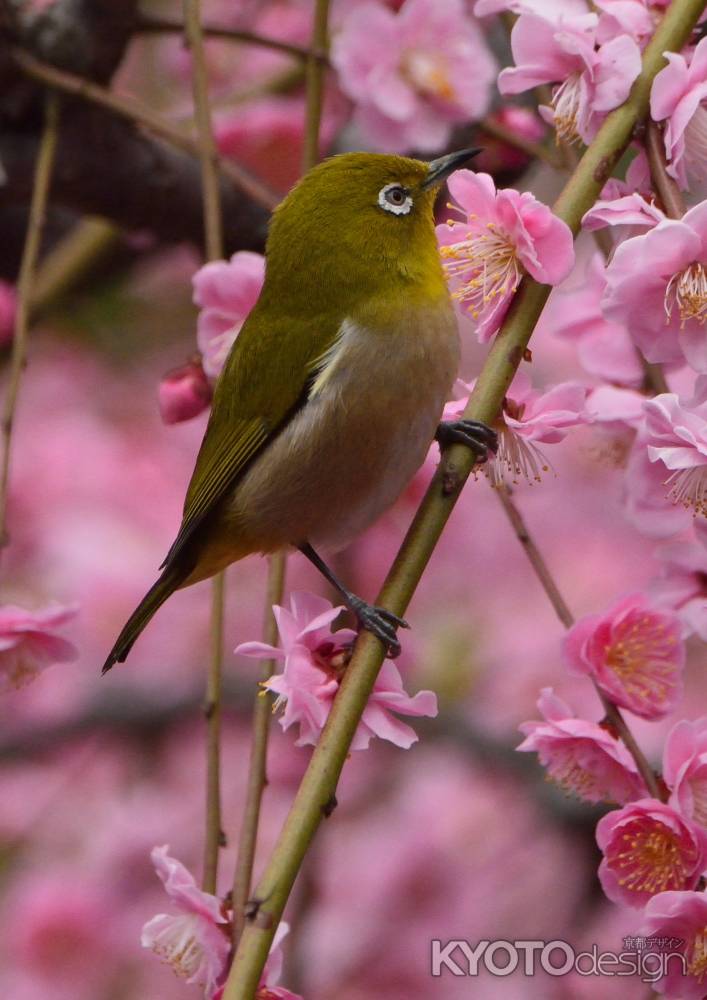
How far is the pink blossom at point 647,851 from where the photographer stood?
4.49 feet

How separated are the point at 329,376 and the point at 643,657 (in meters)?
0.56

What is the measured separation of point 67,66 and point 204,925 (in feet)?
5.13

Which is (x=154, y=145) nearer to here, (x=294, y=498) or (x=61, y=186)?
(x=61, y=186)

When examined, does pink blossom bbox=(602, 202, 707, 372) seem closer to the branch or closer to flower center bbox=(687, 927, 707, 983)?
the branch

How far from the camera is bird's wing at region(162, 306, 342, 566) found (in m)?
1.88

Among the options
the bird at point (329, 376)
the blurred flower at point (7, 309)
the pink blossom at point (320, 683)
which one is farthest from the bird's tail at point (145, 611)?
the blurred flower at point (7, 309)

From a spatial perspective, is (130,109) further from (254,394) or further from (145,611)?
(145,611)

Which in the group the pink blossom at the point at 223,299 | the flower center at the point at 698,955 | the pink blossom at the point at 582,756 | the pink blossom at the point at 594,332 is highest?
the pink blossom at the point at 223,299

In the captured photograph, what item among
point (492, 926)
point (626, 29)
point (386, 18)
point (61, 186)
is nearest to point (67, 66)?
point (61, 186)

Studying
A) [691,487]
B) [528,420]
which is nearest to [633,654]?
[691,487]

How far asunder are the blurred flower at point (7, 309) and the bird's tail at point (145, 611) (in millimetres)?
1250

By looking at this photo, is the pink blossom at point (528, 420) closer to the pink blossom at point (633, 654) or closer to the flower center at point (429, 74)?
the pink blossom at point (633, 654)

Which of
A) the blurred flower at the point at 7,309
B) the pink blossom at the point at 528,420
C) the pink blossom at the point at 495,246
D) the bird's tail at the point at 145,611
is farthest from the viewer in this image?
the blurred flower at the point at 7,309

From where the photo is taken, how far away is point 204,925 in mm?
1402
